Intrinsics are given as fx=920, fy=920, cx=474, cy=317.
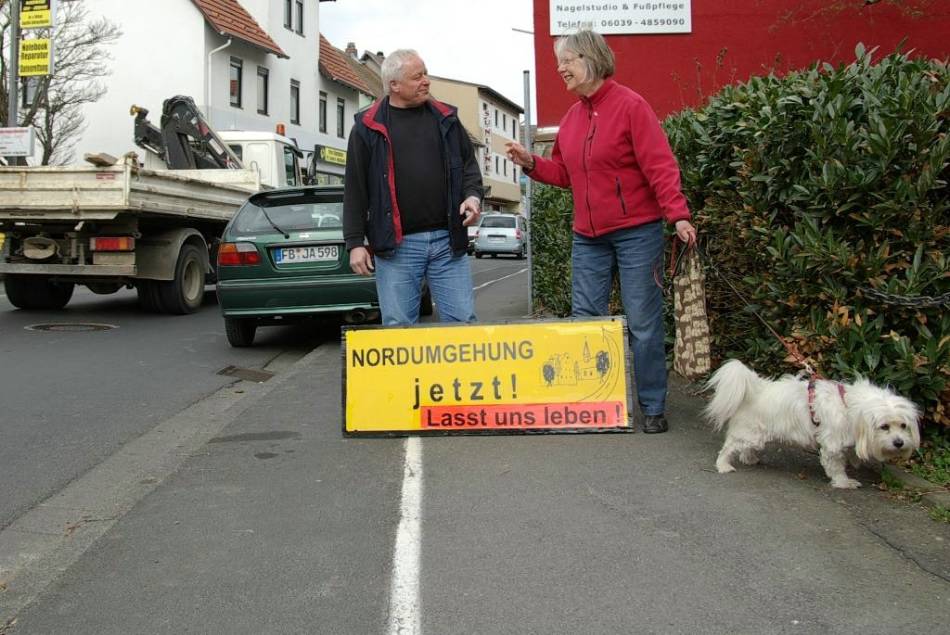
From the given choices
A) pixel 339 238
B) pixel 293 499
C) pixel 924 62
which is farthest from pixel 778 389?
pixel 339 238

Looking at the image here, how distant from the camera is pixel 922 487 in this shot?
3.95m

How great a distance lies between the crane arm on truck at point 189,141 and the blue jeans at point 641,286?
1204cm

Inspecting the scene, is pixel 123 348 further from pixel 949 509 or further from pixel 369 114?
pixel 949 509

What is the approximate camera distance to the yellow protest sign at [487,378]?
198 inches

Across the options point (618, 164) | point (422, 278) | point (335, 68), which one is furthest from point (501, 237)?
point (618, 164)

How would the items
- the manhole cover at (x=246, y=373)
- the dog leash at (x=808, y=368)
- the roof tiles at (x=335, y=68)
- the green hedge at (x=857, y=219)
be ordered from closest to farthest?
the dog leash at (x=808, y=368), the green hedge at (x=857, y=219), the manhole cover at (x=246, y=373), the roof tiles at (x=335, y=68)

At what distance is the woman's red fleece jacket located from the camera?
15.6 feet

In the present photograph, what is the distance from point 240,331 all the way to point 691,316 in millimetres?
5503

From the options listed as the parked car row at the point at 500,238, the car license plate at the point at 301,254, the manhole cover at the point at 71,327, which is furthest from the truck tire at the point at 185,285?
the parked car row at the point at 500,238

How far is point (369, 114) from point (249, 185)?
10512mm

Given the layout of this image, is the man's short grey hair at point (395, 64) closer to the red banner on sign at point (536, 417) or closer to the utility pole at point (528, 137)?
the red banner on sign at point (536, 417)

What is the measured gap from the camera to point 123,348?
364 inches

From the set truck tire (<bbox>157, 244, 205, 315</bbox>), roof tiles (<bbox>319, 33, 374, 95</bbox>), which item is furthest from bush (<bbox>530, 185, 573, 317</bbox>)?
roof tiles (<bbox>319, 33, 374, 95</bbox>)

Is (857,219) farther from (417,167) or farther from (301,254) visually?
(301,254)
